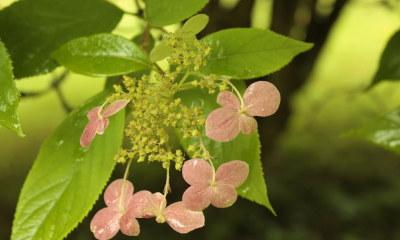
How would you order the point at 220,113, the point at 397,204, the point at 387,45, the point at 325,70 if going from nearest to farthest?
the point at 220,113 → the point at 387,45 → the point at 397,204 → the point at 325,70

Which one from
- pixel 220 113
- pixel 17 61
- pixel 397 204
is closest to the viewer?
pixel 220 113

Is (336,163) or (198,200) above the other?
(198,200)

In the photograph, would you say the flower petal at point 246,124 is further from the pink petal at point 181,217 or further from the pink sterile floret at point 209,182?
the pink petal at point 181,217

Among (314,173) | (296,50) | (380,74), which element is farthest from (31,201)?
(314,173)

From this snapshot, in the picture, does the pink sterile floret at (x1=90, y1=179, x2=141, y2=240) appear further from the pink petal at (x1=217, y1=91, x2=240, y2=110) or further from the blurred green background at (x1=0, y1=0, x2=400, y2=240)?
the blurred green background at (x1=0, y1=0, x2=400, y2=240)

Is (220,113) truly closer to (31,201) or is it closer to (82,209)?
(82,209)

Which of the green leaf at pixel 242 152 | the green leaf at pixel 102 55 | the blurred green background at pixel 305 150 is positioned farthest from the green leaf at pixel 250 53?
the blurred green background at pixel 305 150
